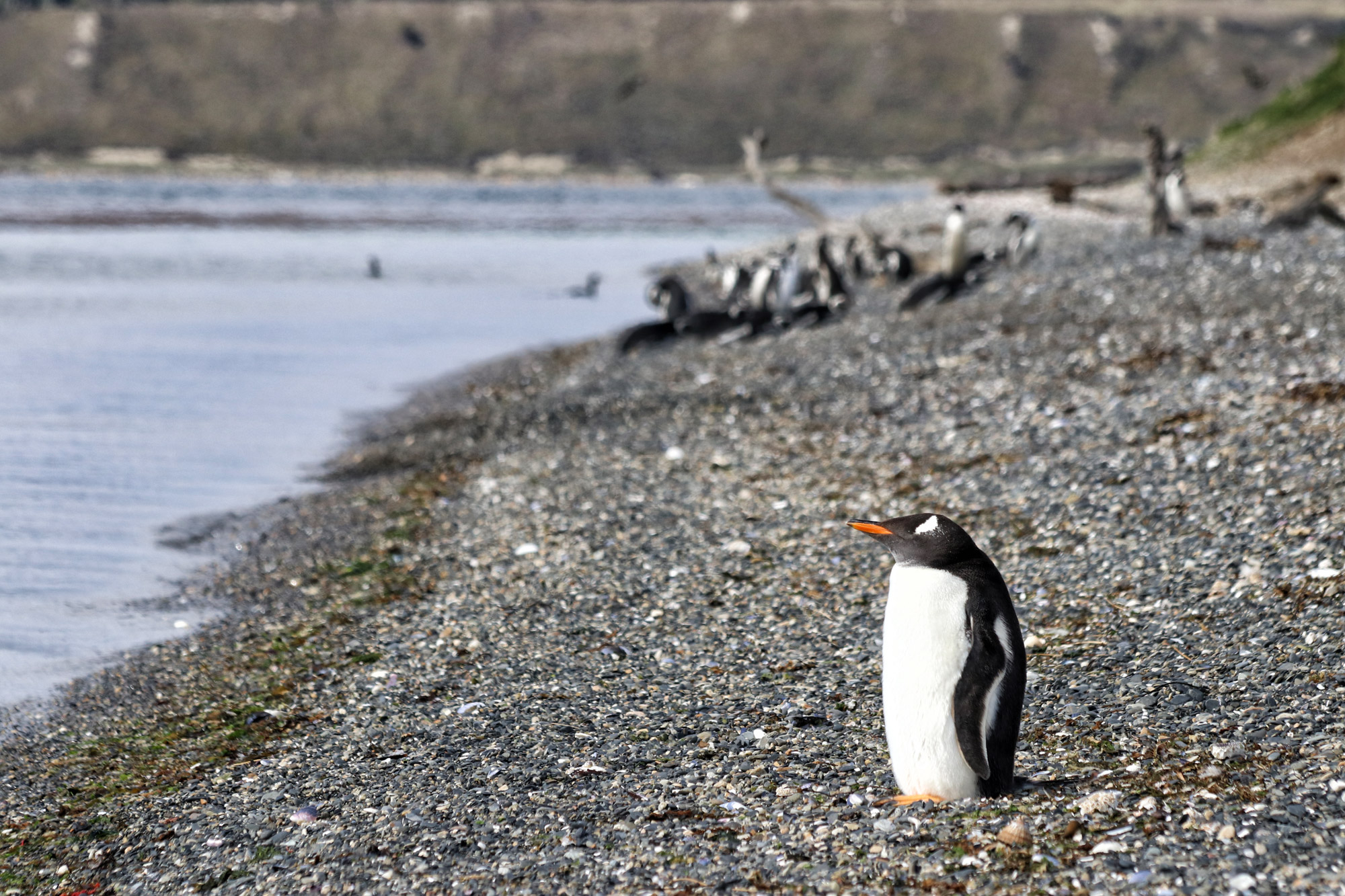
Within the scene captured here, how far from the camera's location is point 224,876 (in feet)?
16.4

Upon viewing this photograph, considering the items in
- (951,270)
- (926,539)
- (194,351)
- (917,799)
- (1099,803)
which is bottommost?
(194,351)

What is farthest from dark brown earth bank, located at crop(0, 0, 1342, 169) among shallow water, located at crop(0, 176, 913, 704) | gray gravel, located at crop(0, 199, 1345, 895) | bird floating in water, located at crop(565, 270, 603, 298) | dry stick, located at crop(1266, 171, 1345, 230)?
gray gravel, located at crop(0, 199, 1345, 895)

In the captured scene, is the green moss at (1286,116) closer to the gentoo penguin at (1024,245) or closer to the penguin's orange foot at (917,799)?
the gentoo penguin at (1024,245)

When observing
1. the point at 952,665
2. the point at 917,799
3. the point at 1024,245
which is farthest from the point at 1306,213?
the point at 917,799

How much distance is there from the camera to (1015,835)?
4.53 metres

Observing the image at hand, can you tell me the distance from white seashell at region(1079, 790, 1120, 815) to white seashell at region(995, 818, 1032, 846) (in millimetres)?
251

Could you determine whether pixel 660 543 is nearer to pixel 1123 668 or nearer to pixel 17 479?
pixel 1123 668

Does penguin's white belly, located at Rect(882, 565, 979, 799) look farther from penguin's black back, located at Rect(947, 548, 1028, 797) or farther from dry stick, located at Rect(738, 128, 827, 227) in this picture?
dry stick, located at Rect(738, 128, 827, 227)

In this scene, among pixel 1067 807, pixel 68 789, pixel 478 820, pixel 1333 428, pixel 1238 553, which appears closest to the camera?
pixel 1067 807

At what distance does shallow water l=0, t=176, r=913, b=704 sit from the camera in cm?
1011

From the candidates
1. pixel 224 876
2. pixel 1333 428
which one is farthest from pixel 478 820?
pixel 1333 428

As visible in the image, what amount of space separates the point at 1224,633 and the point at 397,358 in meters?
17.4

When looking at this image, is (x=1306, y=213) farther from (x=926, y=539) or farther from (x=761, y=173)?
(x=926, y=539)

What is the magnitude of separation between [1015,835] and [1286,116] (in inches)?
1513
